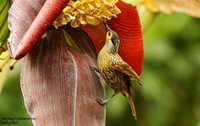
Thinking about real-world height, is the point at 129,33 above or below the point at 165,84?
above

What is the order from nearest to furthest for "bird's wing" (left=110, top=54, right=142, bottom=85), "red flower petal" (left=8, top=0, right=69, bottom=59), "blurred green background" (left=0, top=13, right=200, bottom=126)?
"red flower petal" (left=8, top=0, right=69, bottom=59) → "bird's wing" (left=110, top=54, right=142, bottom=85) → "blurred green background" (left=0, top=13, right=200, bottom=126)

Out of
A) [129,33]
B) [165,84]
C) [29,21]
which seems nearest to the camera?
[29,21]

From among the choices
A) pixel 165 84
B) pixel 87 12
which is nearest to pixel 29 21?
pixel 87 12

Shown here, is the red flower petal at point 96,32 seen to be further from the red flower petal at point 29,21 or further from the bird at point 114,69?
the red flower petal at point 29,21

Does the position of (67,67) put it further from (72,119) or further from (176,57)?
(176,57)

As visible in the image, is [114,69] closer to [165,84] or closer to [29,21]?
[29,21]

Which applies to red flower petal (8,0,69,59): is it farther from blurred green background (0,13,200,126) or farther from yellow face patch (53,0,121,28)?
blurred green background (0,13,200,126)

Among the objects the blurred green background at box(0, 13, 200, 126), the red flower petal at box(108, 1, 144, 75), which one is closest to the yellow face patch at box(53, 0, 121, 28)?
the red flower petal at box(108, 1, 144, 75)
